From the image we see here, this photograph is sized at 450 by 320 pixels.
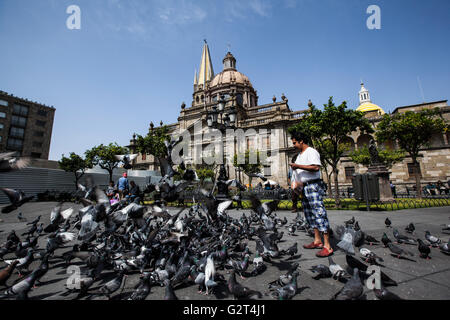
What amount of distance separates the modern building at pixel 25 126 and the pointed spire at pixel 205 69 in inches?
1631

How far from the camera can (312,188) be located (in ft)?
10.3

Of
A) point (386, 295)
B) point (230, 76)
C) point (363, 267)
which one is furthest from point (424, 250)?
point (230, 76)

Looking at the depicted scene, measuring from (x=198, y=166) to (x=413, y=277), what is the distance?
32870mm

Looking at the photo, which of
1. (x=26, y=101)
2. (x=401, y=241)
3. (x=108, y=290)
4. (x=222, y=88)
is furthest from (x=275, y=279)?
(x=26, y=101)

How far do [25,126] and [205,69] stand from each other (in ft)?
154

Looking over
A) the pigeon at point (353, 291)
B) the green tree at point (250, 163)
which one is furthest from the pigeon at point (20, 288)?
the green tree at point (250, 163)

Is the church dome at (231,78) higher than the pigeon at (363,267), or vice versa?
the church dome at (231,78)

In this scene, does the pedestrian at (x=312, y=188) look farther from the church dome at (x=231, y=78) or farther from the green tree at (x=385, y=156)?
the church dome at (x=231, y=78)

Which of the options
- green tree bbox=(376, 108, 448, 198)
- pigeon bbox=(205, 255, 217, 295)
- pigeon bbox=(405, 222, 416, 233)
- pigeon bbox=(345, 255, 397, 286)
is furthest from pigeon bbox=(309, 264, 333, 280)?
green tree bbox=(376, 108, 448, 198)

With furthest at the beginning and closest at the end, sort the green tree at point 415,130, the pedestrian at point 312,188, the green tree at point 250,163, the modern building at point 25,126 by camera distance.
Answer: the modern building at point 25,126 → the green tree at point 250,163 → the green tree at point 415,130 → the pedestrian at point 312,188

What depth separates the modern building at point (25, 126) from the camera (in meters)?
45.1

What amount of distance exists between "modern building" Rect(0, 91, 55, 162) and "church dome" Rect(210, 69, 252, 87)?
148 feet

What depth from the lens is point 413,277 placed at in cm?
209

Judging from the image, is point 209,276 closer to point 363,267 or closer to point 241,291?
point 241,291
